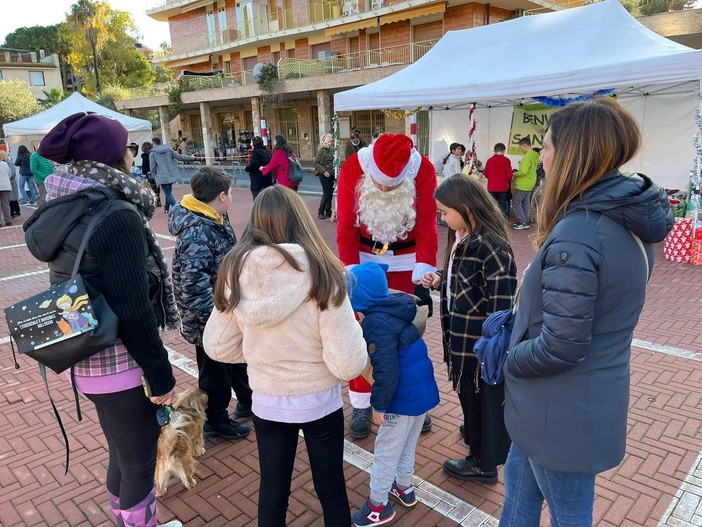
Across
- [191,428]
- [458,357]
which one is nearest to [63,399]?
[191,428]

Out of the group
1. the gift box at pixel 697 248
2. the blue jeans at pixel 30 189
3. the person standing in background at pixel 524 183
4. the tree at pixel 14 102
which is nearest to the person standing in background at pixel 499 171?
the person standing in background at pixel 524 183

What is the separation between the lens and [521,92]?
23.8 ft

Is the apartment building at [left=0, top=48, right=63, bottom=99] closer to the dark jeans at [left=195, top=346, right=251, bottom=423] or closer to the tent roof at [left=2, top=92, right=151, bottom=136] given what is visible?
the tent roof at [left=2, top=92, right=151, bottom=136]

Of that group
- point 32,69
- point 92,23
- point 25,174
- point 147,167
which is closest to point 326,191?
point 147,167

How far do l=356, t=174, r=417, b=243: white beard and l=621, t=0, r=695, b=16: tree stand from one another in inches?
1183

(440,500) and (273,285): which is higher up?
(273,285)

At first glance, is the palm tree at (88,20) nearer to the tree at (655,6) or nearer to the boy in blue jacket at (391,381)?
the tree at (655,6)

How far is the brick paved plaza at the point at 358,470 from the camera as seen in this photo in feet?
8.34

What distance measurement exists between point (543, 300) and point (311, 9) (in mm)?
28978

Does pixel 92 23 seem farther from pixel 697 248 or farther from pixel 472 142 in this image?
pixel 697 248

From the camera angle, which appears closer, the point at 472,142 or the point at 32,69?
the point at 472,142

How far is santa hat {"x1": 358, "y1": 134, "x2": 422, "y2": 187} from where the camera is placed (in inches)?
110

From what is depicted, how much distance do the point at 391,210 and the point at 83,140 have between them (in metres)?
1.64

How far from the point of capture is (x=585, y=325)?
1.38 meters
